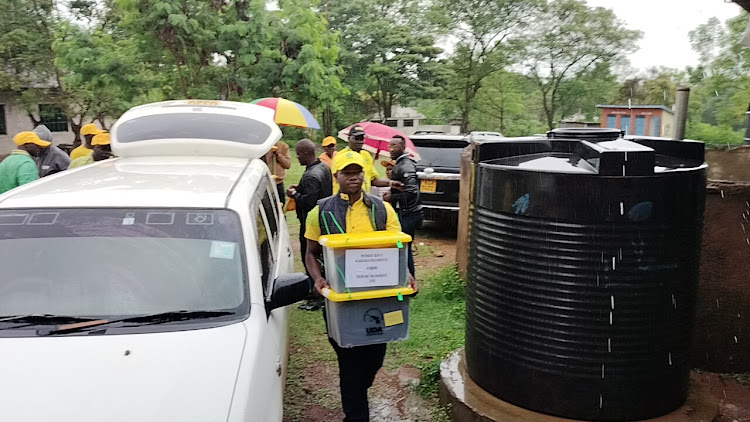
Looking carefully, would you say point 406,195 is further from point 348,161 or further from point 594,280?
point 594,280

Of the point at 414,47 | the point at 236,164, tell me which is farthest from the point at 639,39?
the point at 236,164

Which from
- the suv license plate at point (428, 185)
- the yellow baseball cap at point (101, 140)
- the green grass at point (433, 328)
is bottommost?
the green grass at point (433, 328)

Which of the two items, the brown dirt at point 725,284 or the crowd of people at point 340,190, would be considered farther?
the brown dirt at point 725,284

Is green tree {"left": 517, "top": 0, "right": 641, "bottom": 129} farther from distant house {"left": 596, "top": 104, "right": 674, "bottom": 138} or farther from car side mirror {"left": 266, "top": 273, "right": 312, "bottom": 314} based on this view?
car side mirror {"left": 266, "top": 273, "right": 312, "bottom": 314}

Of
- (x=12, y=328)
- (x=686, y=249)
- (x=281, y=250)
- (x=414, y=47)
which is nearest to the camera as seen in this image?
(x=12, y=328)

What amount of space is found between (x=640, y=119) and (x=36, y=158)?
21.9m

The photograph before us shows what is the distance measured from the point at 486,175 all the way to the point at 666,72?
3935cm

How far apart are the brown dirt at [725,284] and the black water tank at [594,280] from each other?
3.79 feet

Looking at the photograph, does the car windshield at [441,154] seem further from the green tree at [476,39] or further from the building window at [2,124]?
the building window at [2,124]

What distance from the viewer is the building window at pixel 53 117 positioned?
27.8 meters

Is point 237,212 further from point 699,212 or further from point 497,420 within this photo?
point 699,212

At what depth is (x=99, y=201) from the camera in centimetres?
336

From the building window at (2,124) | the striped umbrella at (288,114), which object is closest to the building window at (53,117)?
the building window at (2,124)

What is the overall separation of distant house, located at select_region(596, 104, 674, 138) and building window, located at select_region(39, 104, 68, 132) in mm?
22984
